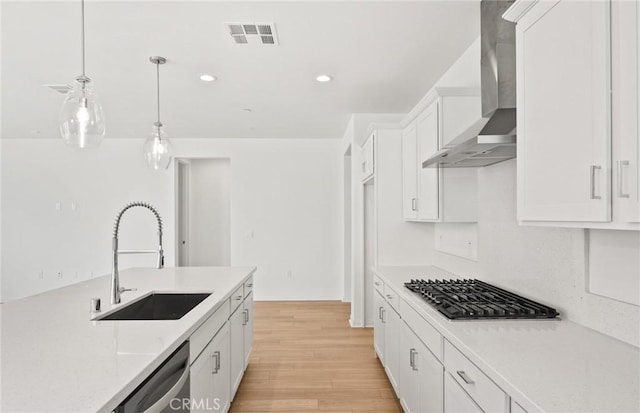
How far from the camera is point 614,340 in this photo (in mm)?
1414

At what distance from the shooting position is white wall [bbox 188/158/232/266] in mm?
6922

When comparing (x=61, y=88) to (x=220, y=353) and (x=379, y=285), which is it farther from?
(x=379, y=285)

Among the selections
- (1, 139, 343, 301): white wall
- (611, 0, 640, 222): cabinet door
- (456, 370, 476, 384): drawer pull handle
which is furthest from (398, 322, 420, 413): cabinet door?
(1, 139, 343, 301): white wall

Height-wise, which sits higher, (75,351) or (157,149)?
(157,149)

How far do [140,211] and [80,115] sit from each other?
4.38 meters

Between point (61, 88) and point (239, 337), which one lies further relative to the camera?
point (61, 88)

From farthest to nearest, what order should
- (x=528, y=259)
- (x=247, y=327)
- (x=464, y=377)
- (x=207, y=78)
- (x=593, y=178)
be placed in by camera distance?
(x=207, y=78)
(x=247, y=327)
(x=528, y=259)
(x=464, y=377)
(x=593, y=178)

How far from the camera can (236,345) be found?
2.62 metres

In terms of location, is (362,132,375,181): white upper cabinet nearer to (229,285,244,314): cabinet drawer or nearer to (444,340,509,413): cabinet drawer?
(229,285,244,314): cabinet drawer

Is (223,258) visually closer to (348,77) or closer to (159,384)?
(348,77)

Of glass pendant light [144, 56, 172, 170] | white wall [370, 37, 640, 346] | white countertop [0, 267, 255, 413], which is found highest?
glass pendant light [144, 56, 172, 170]

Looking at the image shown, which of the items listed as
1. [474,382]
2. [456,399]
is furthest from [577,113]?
[456,399]

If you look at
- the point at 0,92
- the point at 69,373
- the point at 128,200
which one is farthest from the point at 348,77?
the point at 128,200

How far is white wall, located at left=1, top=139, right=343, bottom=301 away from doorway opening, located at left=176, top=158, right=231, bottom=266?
820 mm
